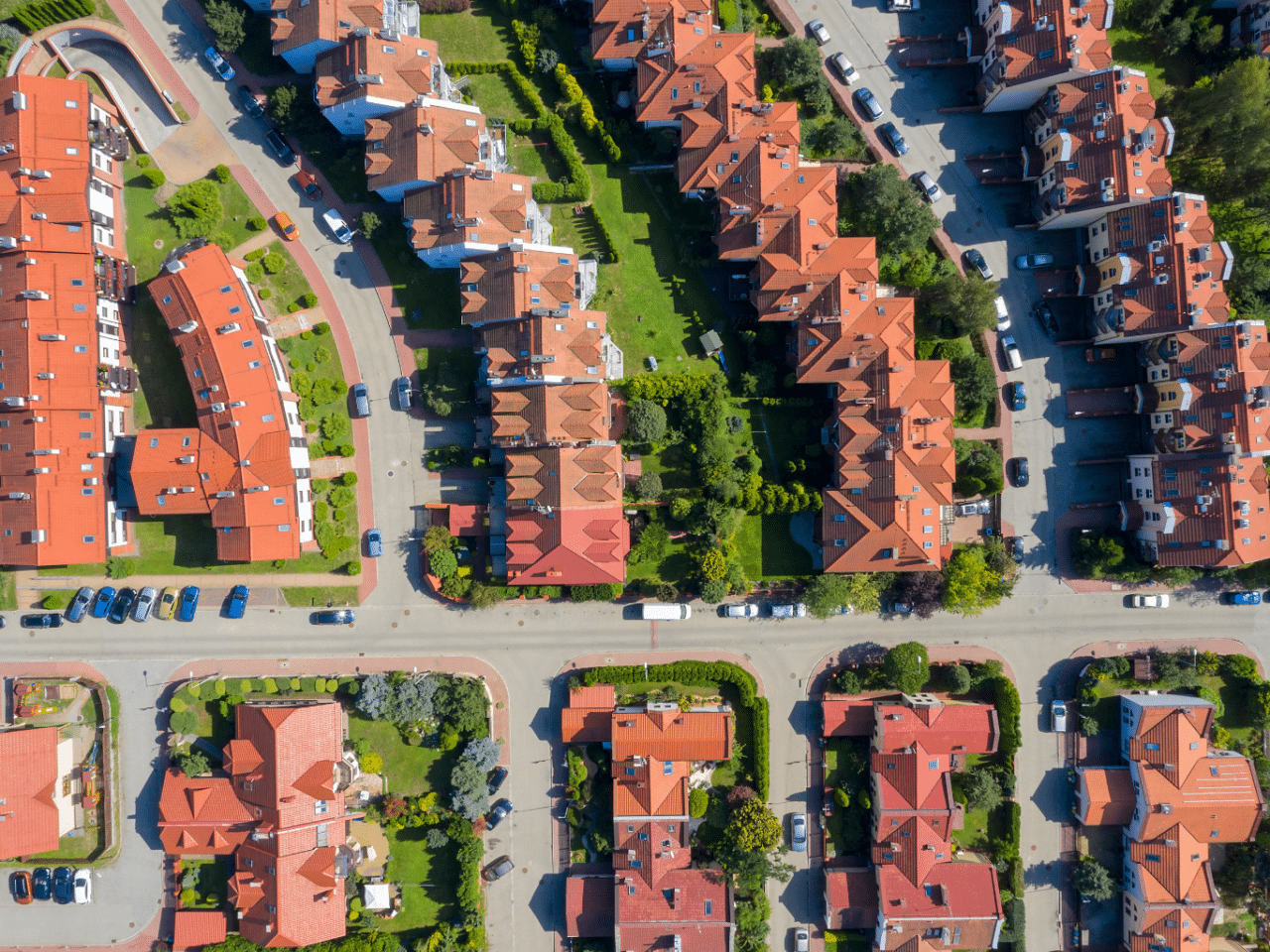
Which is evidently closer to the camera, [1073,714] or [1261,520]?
[1261,520]

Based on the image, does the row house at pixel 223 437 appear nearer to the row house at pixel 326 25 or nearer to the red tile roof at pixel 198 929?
the row house at pixel 326 25

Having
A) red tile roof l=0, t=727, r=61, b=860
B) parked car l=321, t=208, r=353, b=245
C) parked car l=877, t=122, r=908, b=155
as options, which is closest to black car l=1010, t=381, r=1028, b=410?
parked car l=877, t=122, r=908, b=155

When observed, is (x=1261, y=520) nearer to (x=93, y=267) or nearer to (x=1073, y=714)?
(x=1073, y=714)

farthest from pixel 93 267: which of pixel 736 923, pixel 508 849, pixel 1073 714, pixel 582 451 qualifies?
pixel 1073 714

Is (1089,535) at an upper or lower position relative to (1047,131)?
lower

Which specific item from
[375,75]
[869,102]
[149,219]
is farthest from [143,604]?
[869,102]
